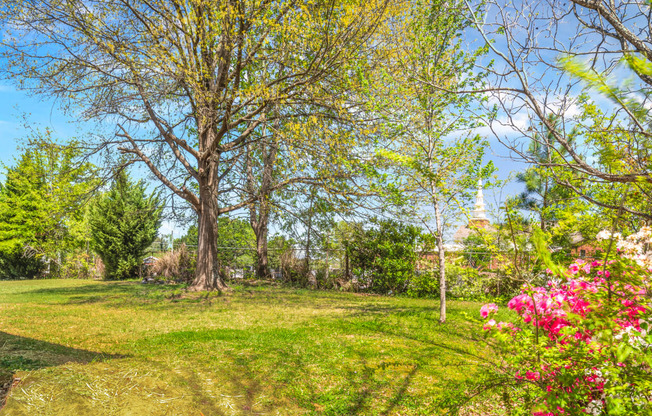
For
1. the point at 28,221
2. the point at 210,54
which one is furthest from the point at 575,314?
the point at 28,221

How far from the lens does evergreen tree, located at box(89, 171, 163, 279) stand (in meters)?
17.1

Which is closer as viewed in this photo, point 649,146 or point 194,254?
point 649,146

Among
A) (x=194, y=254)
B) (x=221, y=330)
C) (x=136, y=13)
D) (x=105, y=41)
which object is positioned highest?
(x=136, y=13)

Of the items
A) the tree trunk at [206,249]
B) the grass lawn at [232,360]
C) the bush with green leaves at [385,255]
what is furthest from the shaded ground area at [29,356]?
the bush with green leaves at [385,255]

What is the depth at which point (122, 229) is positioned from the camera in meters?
17.1

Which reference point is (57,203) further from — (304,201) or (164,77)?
(304,201)

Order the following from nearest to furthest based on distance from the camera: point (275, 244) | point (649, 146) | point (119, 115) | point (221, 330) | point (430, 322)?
1. point (649, 146)
2. point (221, 330)
3. point (430, 322)
4. point (119, 115)
5. point (275, 244)

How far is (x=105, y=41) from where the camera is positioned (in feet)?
28.1

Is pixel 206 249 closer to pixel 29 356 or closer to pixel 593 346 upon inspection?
pixel 29 356

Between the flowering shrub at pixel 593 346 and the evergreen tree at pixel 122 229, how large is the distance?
1705 centimetres

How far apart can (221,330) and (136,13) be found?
761 centimetres

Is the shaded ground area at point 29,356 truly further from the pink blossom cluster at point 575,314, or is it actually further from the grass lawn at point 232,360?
the pink blossom cluster at point 575,314

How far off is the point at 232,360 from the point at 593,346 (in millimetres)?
3703

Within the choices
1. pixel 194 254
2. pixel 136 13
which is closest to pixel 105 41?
pixel 136 13
